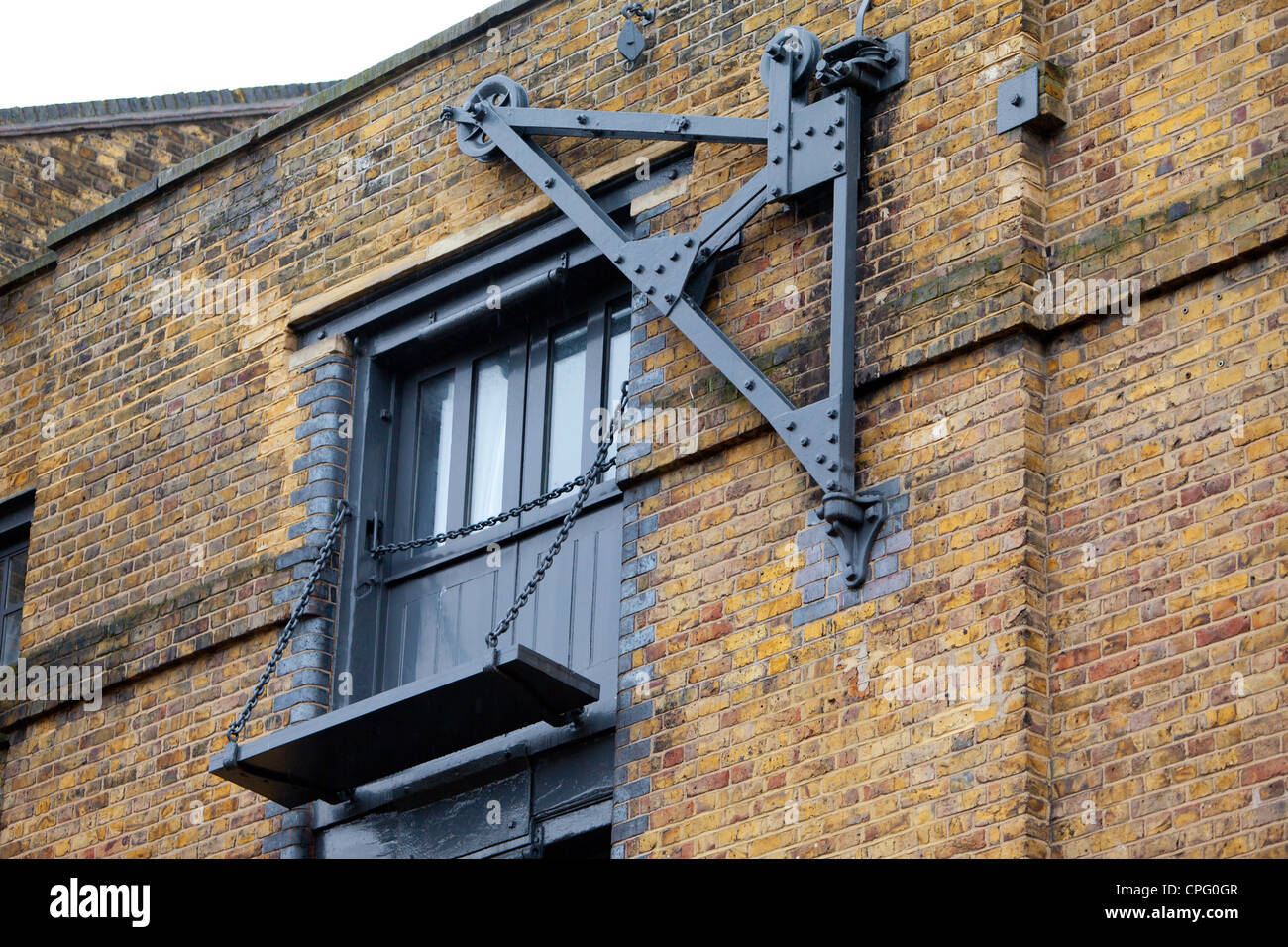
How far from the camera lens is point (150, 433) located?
42.9 feet

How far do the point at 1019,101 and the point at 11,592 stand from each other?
23.2ft

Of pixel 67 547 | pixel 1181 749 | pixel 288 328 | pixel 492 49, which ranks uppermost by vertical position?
pixel 492 49

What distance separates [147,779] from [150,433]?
6.46 feet

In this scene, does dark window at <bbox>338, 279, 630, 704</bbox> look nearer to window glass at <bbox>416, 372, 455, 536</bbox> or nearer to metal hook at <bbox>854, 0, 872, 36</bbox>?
window glass at <bbox>416, 372, 455, 536</bbox>

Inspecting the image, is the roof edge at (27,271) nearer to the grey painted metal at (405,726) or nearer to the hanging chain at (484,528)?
the hanging chain at (484,528)

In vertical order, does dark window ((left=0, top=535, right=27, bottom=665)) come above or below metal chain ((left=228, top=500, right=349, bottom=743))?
above

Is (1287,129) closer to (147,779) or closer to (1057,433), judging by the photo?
(1057,433)

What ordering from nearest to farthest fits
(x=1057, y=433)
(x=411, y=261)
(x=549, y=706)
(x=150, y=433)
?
1. (x=1057, y=433)
2. (x=549, y=706)
3. (x=411, y=261)
4. (x=150, y=433)

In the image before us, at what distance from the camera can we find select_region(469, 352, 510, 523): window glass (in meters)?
11.9

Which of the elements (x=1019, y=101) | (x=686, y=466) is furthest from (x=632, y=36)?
(x=1019, y=101)

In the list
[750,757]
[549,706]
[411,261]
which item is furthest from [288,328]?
[750,757]

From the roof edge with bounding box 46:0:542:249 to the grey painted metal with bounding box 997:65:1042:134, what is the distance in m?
3.14

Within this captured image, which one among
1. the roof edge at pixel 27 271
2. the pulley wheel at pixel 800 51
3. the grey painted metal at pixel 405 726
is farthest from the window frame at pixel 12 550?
the pulley wheel at pixel 800 51

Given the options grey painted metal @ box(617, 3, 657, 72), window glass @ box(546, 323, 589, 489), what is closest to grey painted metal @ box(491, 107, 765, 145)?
grey painted metal @ box(617, 3, 657, 72)
